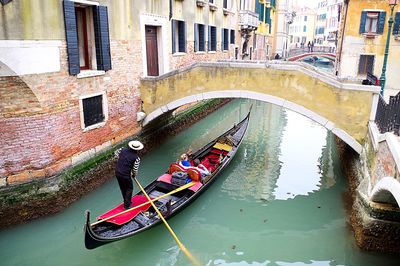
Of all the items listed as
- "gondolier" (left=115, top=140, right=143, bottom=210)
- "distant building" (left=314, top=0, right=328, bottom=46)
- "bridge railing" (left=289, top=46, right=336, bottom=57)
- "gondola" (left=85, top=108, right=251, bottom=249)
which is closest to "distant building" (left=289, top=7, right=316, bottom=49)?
"distant building" (left=314, top=0, right=328, bottom=46)

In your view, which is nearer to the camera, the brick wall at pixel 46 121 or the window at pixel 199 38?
the brick wall at pixel 46 121

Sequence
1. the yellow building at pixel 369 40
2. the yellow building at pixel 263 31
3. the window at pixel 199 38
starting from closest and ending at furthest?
the window at pixel 199 38, the yellow building at pixel 369 40, the yellow building at pixel 263 31

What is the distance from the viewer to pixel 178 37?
9.99 meters

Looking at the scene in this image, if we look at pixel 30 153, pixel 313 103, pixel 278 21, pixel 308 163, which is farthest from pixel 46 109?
pixel 278 21

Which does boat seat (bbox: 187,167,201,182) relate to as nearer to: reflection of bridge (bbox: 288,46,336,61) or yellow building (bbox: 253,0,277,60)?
yellow building (bbox: 253,0,277,60)

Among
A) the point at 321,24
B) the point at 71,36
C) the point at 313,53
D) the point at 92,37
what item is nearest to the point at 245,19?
the point at 313,53

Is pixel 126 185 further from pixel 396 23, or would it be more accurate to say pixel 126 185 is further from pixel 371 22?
pixel 396 23

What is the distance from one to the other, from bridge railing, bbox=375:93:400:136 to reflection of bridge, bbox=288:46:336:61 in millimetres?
18257

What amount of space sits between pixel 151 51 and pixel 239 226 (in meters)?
4.99

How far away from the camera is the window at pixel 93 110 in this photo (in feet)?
20.6

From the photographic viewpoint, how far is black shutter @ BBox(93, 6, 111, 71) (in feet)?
20.7

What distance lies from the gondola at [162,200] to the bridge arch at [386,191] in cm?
274

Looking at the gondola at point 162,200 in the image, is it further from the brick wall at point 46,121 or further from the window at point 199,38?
the window at point 199,38

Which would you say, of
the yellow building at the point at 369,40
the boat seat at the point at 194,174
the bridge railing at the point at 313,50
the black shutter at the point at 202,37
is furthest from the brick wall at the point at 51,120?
the bridge railing at the point at 313,50
